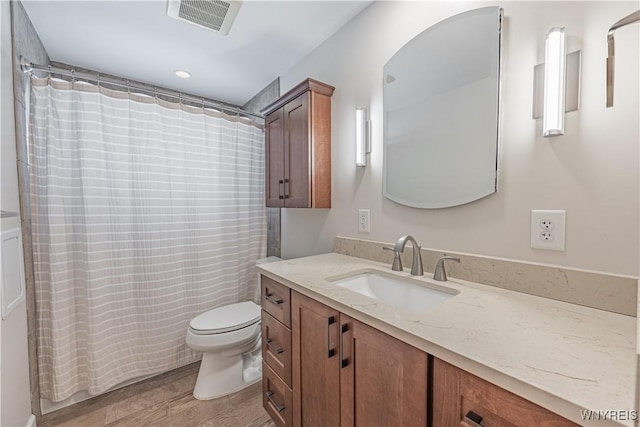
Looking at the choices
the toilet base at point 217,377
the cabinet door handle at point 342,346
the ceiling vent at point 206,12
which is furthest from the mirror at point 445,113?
the toilet base at point 217,377

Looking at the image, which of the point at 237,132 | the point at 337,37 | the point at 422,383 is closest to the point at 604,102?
the point at 422,383

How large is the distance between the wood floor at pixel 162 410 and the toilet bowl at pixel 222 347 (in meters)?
0.06

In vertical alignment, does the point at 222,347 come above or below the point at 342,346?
below

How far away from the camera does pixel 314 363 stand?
101 cm

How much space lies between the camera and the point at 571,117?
81cm

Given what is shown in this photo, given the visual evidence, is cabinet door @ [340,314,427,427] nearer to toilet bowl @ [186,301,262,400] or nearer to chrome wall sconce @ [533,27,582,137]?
chrome wall sconce @ [533,27,582,137]

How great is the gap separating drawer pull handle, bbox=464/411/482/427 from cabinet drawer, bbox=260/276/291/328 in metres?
0.76

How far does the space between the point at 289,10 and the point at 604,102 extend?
5.05 ft

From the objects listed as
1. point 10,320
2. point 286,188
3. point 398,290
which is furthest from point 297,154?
point 10,320

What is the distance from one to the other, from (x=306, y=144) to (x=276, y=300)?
3.17ft

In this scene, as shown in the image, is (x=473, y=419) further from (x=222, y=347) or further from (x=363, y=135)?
(x=222, y=347)

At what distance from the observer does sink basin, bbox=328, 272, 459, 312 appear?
3.38 feet

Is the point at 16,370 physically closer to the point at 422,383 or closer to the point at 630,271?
the point at 422,383

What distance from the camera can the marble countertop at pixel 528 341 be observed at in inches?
17.4
